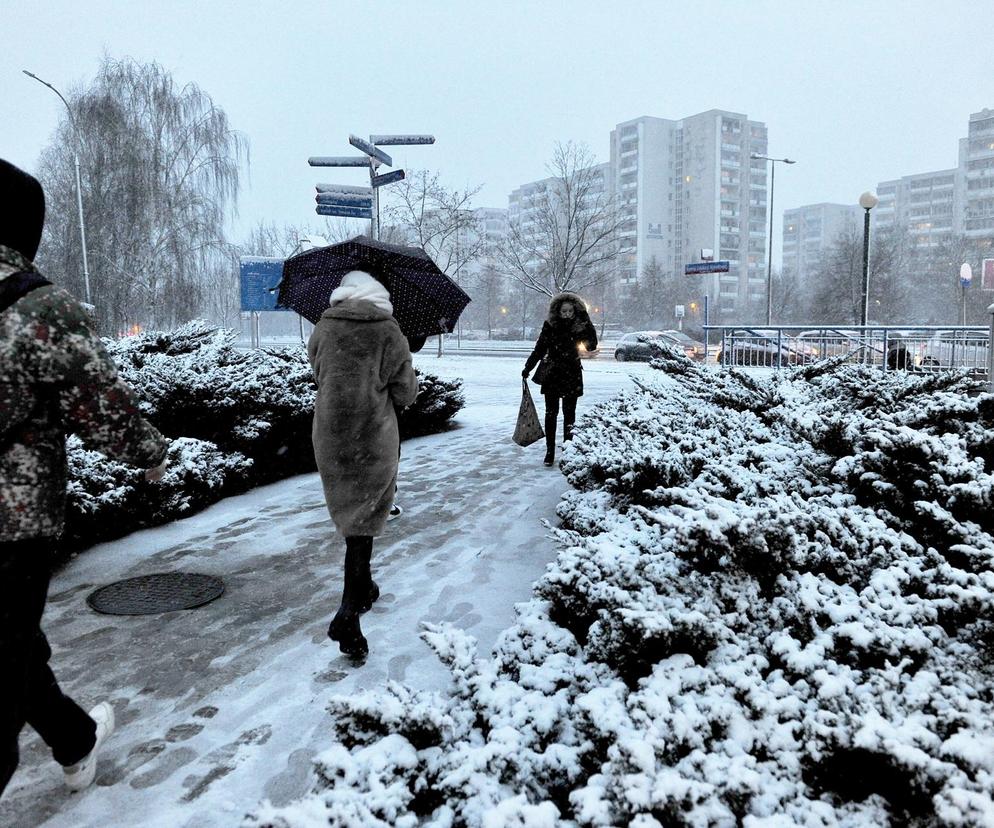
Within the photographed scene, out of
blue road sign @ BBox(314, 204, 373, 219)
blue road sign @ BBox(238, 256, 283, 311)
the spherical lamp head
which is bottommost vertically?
blue road sign @ BBox(238, 256, 283, 311)

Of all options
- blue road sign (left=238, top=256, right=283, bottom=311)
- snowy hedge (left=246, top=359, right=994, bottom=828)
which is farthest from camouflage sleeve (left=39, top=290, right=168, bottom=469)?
blue road sign (left=238, top=256, right=283, bottom=311)

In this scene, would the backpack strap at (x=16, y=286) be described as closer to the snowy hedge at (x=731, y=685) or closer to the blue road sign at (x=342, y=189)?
the snowy hedge at (x=731, y=685)

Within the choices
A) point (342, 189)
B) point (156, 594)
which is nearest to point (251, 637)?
point (156, 594)

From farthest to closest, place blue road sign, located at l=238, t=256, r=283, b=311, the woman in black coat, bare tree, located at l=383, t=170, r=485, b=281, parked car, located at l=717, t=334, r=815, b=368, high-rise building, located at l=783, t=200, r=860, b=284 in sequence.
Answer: high-rise building, located at l=783, t=200, r=860, b=284, bare tree, located at l=383, t=170, r=485, b=281, blue road sign, located at l=238, t=256, r=283, b=311, parked car, located at l=717, t=334, r=815, b=368, the woman in black coat

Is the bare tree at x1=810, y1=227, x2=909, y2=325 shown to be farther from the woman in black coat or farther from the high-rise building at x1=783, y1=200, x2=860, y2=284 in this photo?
the high-rise building at x1=783, y1=200, x2=860, y2=284

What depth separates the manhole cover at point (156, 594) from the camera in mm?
4238

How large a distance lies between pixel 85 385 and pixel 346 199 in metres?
8.83

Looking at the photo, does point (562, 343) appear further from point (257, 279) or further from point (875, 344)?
point (257, 279)

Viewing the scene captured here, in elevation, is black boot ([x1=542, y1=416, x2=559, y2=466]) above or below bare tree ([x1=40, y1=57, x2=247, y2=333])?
below

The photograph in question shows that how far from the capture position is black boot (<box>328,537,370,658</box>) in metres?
3.56

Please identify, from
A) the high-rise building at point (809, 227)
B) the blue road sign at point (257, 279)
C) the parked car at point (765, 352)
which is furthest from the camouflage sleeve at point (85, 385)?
the high-rise building at point (809, 227)

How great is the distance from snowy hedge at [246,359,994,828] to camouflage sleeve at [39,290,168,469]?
101cm

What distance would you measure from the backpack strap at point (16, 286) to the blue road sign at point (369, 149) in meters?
8.63

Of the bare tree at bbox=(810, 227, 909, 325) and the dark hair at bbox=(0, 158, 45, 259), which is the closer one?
the dark hair at bbox=(0, 158, 45, 259)
